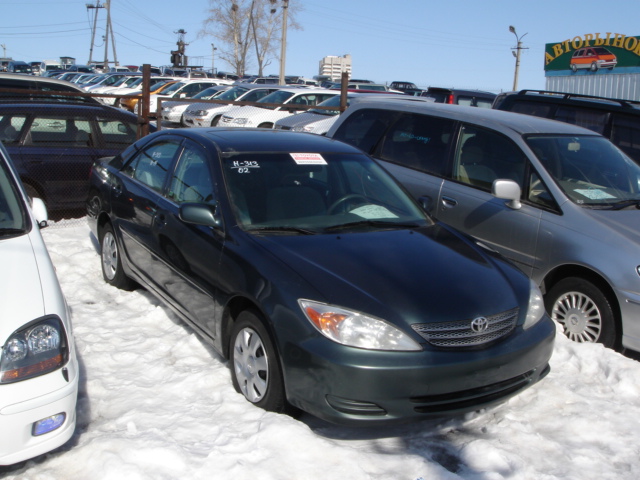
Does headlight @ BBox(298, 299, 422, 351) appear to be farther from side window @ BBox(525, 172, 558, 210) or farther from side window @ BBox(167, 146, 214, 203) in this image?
side window @ BBox(525, 172, 558, 210)

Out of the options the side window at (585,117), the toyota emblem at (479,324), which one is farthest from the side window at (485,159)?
the side window at (585,117)

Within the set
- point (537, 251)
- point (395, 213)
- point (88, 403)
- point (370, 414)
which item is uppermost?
point (395, 213)

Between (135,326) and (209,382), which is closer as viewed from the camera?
(209,382)

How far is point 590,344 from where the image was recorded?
15.9 ft

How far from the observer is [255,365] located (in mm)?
3789

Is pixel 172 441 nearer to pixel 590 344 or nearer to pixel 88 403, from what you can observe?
pixel 88 403

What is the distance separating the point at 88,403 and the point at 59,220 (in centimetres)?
528

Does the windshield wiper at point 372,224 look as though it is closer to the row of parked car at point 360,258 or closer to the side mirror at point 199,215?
the row of parked car at point 360,258

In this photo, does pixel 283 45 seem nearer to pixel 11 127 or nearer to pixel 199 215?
pixel 11 127

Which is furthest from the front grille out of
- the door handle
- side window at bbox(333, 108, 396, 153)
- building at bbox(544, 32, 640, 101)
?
building at bbox(544, 32, 640, 101)

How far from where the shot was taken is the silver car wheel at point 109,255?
5.98 metres

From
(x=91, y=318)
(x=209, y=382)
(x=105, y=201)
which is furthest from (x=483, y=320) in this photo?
(x=105, y=201)

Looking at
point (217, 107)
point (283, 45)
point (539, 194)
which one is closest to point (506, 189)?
point (539, 194)

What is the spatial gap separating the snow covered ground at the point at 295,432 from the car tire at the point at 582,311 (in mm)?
245
